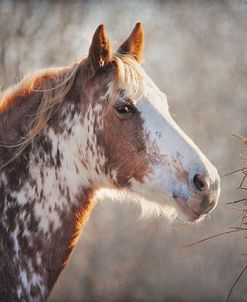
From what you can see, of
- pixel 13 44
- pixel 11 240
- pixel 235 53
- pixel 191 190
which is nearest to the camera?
pixel 191 190

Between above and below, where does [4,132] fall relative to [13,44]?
above

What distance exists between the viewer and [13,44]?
24.9 feet

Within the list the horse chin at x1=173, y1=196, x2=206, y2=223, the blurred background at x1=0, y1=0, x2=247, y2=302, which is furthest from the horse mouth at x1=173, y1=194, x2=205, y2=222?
the blurred background at x1=0, y1=0, x2=247, y2=302

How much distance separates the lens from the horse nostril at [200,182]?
2.37 m

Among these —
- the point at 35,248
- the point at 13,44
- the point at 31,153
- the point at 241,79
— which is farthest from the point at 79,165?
the point at 241,79

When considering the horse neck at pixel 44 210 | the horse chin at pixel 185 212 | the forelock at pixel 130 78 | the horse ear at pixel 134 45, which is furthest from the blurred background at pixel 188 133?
the horse chin at pixel 185 212

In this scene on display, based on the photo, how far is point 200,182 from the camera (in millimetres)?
2379

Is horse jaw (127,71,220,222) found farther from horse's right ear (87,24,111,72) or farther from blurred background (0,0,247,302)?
blurred background (0,0,247,302)

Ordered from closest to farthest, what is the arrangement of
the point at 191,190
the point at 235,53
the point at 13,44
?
the point at 191,190, the point at 13,44, the point at 235,53

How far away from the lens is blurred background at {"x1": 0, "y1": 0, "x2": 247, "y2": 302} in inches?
302

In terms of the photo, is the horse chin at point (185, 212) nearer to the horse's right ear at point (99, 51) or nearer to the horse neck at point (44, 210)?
the horse neck at point (44, 210)

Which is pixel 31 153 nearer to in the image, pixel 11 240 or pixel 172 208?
pixel 11 240

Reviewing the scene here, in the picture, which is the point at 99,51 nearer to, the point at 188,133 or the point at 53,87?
the point at 53,87

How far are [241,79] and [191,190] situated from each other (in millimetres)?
6058
